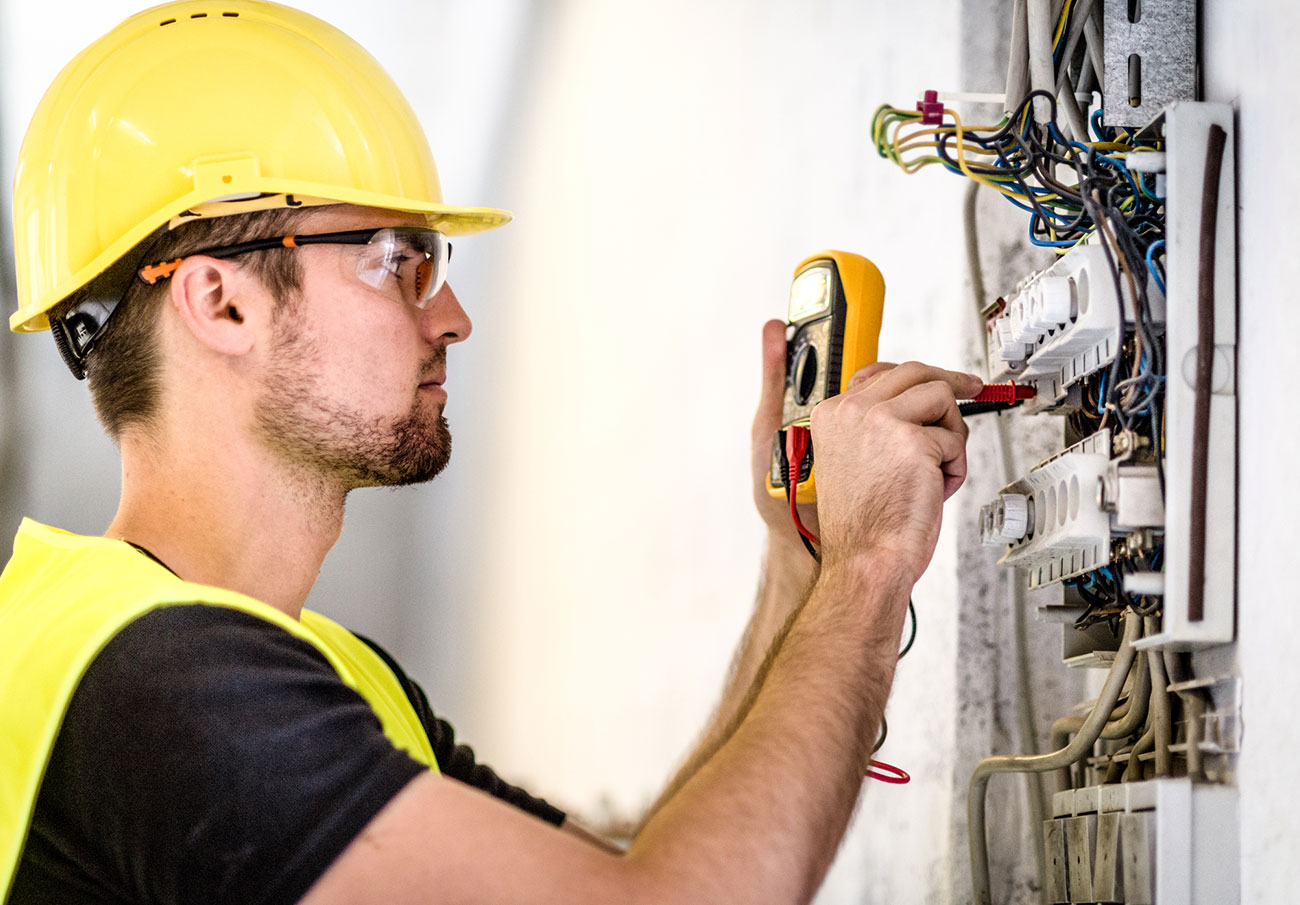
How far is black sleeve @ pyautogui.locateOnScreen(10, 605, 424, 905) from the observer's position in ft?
2.53

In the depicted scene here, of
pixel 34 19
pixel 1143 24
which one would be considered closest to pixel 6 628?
pixel 1143 24

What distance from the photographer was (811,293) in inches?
52.2

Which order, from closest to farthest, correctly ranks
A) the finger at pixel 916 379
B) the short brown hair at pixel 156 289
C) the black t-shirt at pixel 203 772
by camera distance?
the black t-shirt at pixel 203 772
the finger at pixel 916 379
the short brown hair at pixel 156 289

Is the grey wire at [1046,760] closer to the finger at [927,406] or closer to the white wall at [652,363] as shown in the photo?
the white wall at [652,363]

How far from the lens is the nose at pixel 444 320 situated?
1282mm

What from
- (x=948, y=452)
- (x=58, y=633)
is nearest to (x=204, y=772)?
(x=58, y=633)

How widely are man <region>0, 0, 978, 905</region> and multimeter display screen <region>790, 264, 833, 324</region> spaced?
9 cm

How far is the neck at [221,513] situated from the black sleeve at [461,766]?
19 centimetres

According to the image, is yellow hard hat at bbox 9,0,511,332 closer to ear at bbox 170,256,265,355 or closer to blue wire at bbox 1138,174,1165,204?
ear at bbox 170,256,265,355

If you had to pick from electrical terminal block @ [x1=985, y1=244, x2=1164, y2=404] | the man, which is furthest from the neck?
electrical terminal block @ [x1=985, y1=244, x2=1164, y2=404]

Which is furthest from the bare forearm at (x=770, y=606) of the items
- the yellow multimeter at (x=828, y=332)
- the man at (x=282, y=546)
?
the yellow multimeter at (x=828, y=332)

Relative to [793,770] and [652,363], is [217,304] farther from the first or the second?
[652,363]

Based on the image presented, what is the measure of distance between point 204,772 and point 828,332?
78cm

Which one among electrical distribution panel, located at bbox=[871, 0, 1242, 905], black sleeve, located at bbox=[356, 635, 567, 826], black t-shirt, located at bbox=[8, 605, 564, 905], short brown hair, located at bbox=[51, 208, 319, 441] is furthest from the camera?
black sleeve, located at bbox=[356, 635, 567, 826]
